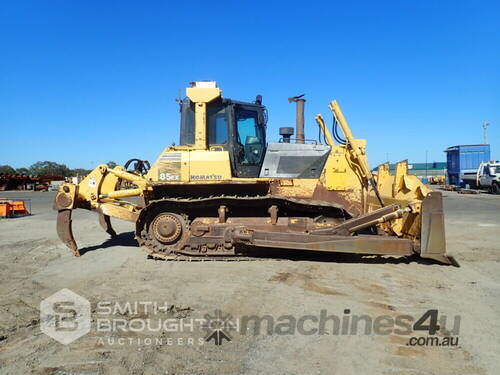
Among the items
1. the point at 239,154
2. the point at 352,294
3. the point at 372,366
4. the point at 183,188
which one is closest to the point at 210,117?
the point at 239,154

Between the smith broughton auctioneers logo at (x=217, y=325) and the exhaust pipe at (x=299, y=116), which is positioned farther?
the exhaust pipe at (x=299, y=116)

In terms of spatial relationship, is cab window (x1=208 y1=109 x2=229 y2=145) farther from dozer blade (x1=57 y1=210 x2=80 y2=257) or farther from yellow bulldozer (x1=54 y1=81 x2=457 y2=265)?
dozer blade (x1=57 y1=210 x2=80 y2=257)

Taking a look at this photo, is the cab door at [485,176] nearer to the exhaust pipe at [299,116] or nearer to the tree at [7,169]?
the exhaust pipe at [299,116]

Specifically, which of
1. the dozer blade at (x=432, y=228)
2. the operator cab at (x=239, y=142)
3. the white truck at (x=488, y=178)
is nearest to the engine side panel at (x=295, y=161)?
the operator cab at (x=239, y=142)

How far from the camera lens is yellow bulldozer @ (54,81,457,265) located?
7059 mm

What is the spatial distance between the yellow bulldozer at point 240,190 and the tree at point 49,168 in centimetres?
7375

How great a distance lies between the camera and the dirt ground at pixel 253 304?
10.5 feet

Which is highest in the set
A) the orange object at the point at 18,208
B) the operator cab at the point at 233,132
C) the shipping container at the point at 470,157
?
the shipping container at the point at 470,157

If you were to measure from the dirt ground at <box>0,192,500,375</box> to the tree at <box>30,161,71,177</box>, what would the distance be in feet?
241

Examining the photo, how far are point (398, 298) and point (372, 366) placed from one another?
6.38ft

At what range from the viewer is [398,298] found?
4891 mm

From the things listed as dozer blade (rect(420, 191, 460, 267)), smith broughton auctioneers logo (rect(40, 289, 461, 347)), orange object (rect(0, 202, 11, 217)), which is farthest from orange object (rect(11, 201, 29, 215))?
dozer blade (rect(420, 191, 460, 267))

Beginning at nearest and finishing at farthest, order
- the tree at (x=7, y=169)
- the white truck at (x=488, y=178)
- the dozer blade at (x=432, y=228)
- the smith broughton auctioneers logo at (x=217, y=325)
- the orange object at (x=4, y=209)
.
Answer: the smith broughton auctioneers logo at (x=217, y=325)
the dozer blade at (x=432, y=228)
the orange object at (x=4, y=209)
the white truck at (x=488, y=178)
the tree at (x=7, y=169)

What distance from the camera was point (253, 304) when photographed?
15.3ft
